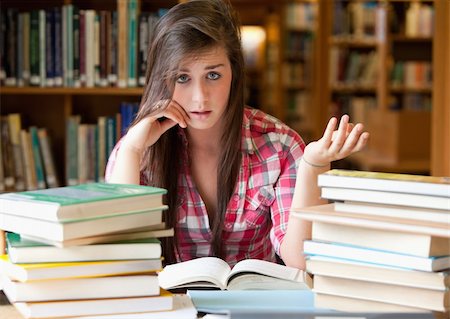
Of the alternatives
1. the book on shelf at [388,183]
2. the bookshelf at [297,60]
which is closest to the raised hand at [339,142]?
the book on shelf at [388,183]

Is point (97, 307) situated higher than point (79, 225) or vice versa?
point (79, 225)

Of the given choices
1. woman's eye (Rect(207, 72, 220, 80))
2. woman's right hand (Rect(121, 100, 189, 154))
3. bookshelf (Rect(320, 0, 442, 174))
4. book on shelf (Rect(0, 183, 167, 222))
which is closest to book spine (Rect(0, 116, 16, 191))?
woman's right hand (Rect(121, 100, 189, 154))

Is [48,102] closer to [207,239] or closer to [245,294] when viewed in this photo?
[207,239]

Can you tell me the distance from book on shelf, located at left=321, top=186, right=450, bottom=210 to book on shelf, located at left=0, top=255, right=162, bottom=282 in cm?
28

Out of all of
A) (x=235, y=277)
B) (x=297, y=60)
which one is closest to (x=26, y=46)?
(x=235, y=277)

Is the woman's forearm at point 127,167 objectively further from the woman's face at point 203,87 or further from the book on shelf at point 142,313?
the book on shelf at point 142,313

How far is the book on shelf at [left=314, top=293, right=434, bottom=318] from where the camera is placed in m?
1.20

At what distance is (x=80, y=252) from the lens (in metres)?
1.19

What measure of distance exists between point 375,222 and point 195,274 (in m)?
0.36

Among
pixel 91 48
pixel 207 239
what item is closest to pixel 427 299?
pixel 207 239

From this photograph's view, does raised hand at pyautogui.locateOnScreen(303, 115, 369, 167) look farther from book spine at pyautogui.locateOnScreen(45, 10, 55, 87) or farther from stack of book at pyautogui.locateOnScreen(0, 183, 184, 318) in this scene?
book spine at pyautogui.locateOnScreen(45, 10, 55, 87)

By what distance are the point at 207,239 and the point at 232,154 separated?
21cm

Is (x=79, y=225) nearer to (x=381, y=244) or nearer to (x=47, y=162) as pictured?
(x=381, y=244)

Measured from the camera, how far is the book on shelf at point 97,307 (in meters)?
1.20
